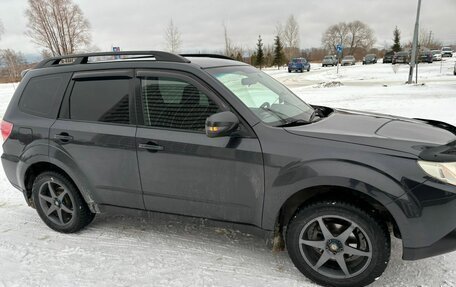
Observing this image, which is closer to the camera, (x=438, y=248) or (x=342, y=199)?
(x=438, y=248)

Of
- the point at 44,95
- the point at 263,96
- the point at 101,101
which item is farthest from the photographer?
the point at 44,95

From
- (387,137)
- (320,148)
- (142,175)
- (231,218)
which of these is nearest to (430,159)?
(387,137)

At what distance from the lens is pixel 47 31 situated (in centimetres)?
4003

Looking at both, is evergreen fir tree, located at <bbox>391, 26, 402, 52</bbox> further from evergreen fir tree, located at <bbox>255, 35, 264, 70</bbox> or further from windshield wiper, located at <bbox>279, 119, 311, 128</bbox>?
windshield wiper, located at <bbox>279, 119, 311, 128</bbox>

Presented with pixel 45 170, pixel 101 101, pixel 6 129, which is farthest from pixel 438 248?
pixel 6 129

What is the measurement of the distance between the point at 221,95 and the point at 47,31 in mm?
44382

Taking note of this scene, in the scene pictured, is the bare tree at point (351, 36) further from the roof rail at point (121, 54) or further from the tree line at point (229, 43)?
the roof rail at point (121, 54)

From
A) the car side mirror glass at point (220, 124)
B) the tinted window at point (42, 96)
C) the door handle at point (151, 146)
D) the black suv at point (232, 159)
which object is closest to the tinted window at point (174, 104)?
the black suv at point (232, 159)

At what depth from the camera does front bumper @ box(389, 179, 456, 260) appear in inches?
90.4

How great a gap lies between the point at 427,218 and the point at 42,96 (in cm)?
365

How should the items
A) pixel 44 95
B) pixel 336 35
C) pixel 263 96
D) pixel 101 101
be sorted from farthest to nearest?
pixel 336 35 < pixel 44 95 < pixel 101 101 < pixel 263 96

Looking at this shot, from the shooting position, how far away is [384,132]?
2.67 metres

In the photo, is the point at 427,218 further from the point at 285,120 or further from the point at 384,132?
the point at 285,120

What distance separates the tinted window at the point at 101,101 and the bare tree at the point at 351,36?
87.3 m
